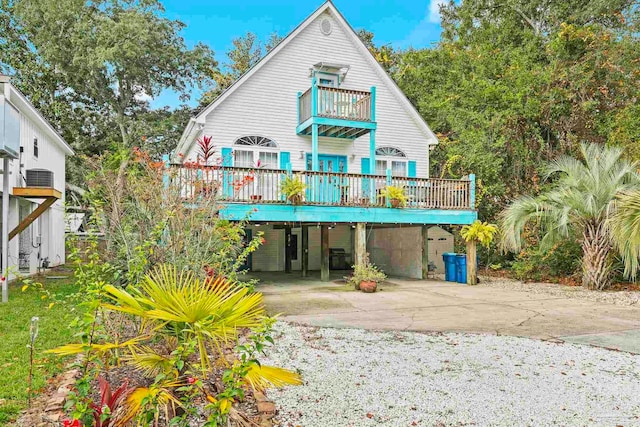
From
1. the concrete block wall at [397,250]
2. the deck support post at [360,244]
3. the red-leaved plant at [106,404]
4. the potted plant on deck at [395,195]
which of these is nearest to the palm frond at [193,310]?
the red-leaved plant at [106,404]

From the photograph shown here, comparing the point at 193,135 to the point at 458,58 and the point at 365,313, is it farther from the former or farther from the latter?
the point at 458,58

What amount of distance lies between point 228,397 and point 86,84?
29389mm

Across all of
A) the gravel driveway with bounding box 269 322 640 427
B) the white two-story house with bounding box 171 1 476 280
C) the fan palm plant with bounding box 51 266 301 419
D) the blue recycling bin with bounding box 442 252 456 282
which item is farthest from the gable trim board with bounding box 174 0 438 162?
the fan palm plant with bounding box 51 266 301 419

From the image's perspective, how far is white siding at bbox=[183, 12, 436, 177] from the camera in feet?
48.5

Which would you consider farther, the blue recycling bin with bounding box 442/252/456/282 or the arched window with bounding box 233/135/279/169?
the arched window with bounding box 233/135/279/169

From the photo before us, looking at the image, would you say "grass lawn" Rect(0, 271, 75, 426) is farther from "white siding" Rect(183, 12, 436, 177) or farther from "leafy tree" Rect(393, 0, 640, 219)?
"leafy tree" Rect(393, 0, 640, 219)

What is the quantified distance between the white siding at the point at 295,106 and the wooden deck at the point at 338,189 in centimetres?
320

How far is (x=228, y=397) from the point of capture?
255 cm

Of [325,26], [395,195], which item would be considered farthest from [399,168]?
[325,26]

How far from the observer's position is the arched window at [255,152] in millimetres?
14828

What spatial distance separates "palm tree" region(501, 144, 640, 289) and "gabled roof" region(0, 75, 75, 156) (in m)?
13.5

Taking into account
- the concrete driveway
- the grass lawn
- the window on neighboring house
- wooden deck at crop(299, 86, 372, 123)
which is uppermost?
the window on neighboring house

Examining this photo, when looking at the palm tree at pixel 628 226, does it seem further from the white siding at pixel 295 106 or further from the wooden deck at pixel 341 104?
the wooden deck at pixel 341 104

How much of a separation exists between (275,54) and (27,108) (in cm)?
768
